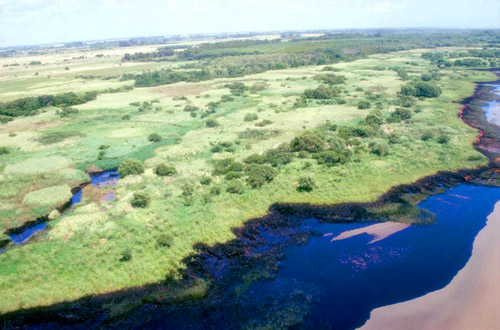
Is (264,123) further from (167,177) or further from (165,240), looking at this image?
(165,240)

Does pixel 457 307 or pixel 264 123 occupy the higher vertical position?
pixel 264 123

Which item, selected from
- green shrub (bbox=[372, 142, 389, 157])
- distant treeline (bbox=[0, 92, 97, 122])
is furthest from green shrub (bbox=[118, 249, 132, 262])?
distant treeline (bbox=[0, 92, 97, 122])

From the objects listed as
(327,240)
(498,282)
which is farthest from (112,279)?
(498,282)

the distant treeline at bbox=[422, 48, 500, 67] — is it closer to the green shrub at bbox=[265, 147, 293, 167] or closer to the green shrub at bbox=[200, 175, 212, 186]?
the green shrub at bbox=[265, 147, 293, 167]

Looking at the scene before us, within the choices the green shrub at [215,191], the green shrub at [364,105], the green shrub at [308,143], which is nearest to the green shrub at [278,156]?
the green shrub at [308,143]

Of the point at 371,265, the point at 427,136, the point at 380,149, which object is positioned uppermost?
the point at 427,136

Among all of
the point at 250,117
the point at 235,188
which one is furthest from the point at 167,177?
the point at 250,117
